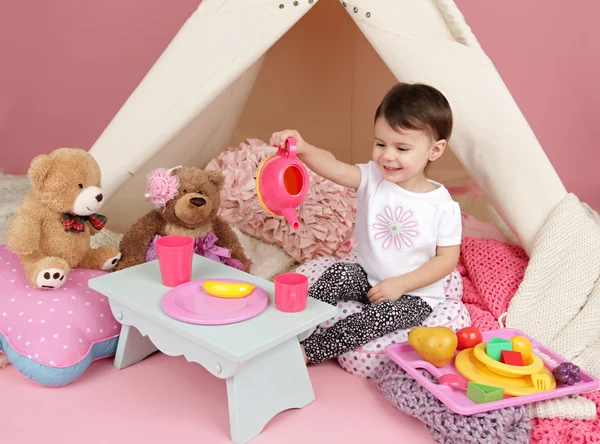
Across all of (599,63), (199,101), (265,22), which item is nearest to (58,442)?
(199,101)

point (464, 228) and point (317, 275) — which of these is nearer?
point (317, 275)

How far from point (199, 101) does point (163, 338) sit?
79cm

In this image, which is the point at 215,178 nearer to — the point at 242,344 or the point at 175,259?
the point at 175,259

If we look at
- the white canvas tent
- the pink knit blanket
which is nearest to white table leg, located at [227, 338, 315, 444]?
the pink knit blanket

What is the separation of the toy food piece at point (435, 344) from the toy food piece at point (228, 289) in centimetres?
39

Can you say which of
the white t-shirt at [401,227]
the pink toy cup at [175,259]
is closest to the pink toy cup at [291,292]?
the pink toy cup at [175,259]

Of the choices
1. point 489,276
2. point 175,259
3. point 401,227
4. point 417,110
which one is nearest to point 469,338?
point 401,227

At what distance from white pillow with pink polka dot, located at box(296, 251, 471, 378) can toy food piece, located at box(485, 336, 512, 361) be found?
19 cm

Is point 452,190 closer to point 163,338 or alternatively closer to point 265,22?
point 265,22

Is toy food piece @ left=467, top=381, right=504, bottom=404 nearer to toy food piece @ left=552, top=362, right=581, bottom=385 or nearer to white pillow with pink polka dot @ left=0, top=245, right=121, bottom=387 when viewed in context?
toy food piece @ left=552, top=362, right=581, bottom=385

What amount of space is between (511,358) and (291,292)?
510mm

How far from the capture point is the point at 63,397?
4.93ft

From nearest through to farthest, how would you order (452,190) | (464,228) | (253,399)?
(253,399)
(464,228)
(452,190)

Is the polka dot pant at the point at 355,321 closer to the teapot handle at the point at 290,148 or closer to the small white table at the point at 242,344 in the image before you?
the small white table at the point at 242,344
